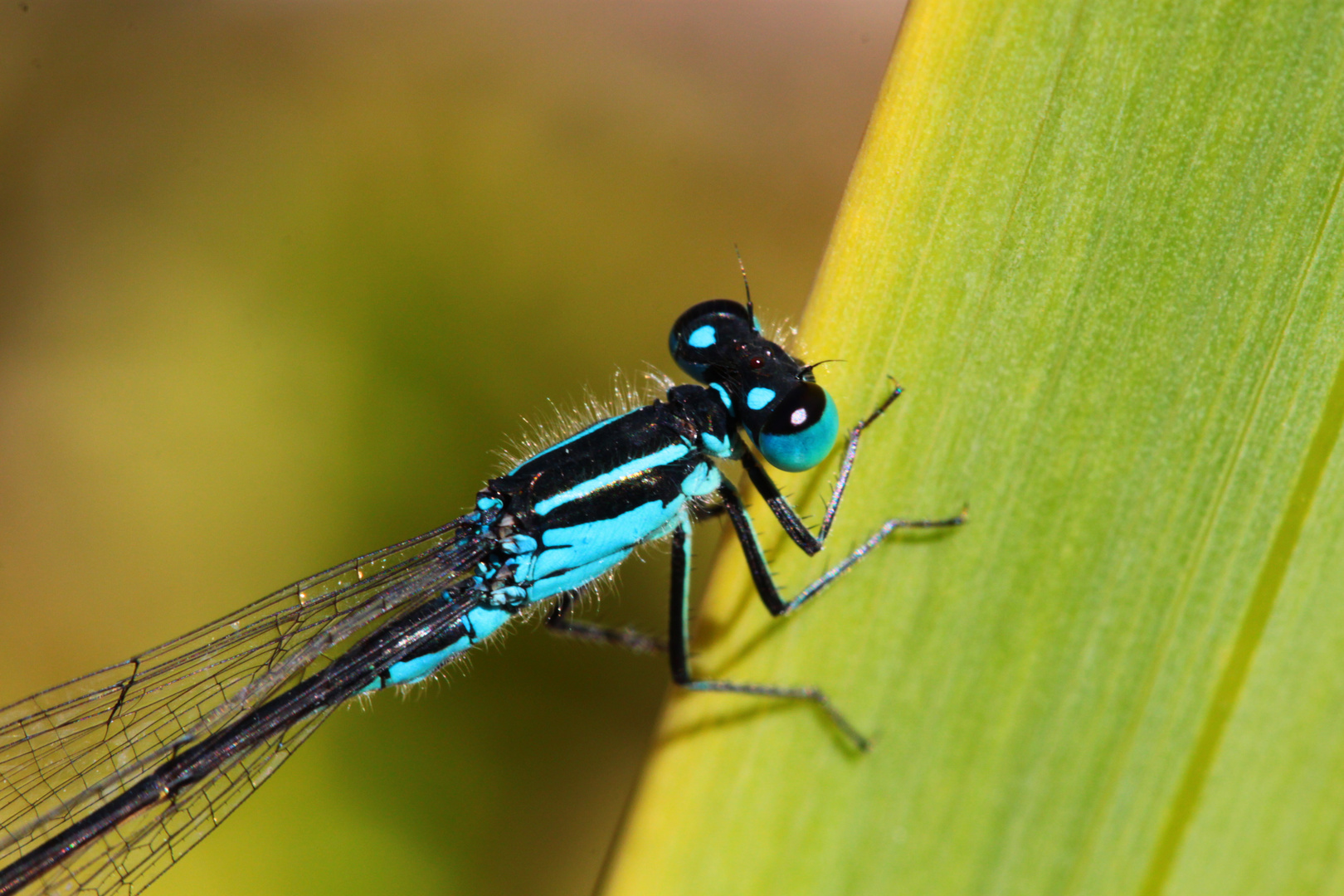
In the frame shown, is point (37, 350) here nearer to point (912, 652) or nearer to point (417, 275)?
point (417, 275)

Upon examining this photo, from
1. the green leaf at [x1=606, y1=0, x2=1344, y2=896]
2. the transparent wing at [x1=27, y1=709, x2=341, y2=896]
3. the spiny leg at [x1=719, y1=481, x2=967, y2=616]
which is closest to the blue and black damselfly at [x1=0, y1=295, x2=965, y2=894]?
the transparent wing at [x1=27, y1=709, x2=341, y2=896]

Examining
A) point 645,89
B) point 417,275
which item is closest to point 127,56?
point 417,275

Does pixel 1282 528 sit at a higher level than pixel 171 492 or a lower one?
higher

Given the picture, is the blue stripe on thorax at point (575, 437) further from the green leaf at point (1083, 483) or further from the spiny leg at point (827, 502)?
the green leaf at point (1083, 483)

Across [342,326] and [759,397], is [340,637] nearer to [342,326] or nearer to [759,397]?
[759,397]

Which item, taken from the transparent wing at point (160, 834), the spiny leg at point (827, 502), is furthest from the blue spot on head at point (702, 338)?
the transparent wing at point (160, 834)

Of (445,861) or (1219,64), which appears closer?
(1219,64)
